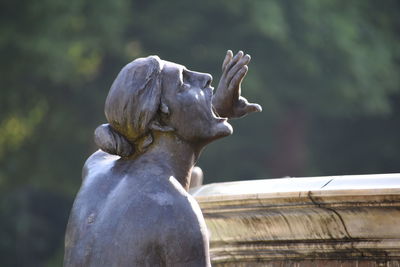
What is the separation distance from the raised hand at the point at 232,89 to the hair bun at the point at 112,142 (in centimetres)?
58

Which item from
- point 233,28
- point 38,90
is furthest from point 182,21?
point 38,90

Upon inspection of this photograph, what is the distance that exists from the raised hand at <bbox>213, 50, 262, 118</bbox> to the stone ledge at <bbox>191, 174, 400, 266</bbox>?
0.34 m

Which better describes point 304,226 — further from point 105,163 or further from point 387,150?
point 387,150

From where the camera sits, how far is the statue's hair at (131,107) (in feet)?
12.2

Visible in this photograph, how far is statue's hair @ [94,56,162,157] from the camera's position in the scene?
12.2 ft

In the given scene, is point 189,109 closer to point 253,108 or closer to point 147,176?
point 147,176

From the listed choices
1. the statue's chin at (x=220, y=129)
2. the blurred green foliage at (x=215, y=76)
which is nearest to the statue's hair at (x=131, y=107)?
the statue's chin at (x=220, y=129)

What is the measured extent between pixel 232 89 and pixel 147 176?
0.65 m

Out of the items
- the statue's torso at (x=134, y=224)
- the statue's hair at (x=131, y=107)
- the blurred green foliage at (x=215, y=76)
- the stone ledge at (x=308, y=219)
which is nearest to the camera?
the statue's torso at (x=134, y=224)

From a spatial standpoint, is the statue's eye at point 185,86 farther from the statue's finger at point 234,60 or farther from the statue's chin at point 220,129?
the statue's finger at point 234,60

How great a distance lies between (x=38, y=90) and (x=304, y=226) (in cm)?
1730

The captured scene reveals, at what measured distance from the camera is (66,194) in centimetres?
2131

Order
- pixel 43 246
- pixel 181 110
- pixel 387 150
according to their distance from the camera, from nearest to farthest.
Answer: pixel 181 110 → pixel 43 246 → pixel 387 150

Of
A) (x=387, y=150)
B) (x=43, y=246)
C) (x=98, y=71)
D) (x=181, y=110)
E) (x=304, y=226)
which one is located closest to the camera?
(x=181, y=110)
